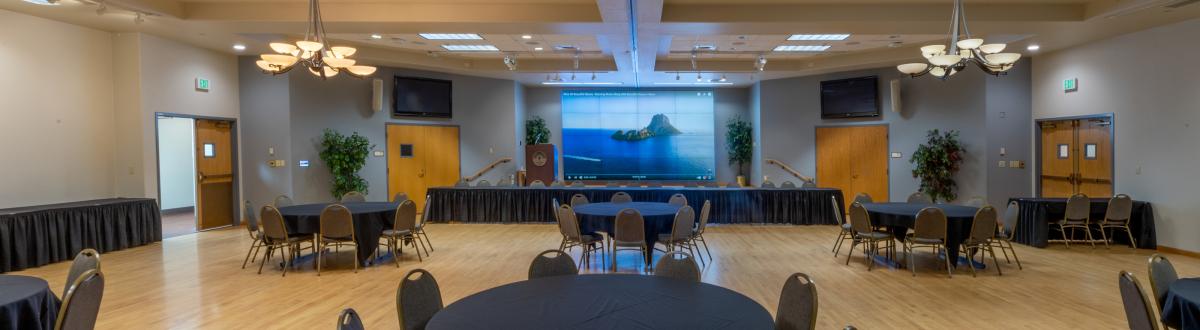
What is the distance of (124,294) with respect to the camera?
541 cm

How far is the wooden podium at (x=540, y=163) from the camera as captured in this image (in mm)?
13555

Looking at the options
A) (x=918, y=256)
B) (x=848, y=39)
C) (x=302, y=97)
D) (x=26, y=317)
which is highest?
(x=848, y=39)

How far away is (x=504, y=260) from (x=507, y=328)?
4.81m

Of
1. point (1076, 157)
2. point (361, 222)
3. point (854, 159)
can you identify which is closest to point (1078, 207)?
point (1076, 157)

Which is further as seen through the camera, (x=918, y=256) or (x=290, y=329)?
(x=918, y=256)

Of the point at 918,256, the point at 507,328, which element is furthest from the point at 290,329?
the point at 918,256

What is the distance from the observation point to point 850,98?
12086 millimetres

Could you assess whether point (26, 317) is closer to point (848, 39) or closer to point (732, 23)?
point (732, 23)

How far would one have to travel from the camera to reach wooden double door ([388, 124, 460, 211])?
1196cm

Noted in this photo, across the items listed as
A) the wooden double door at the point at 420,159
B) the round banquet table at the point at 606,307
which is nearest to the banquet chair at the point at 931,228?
the round banquet table at the point at 606,307

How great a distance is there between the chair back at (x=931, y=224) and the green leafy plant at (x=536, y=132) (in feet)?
32.3

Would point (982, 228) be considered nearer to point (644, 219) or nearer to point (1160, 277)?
point (1160, 277)

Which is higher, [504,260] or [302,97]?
[302,97]

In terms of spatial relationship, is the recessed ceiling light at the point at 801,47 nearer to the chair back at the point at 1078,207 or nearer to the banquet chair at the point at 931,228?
the chair back at the point at 1078,207
